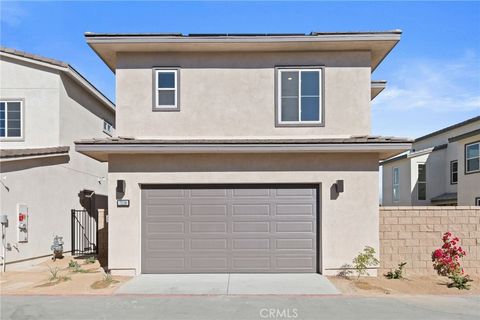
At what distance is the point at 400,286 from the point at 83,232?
12.0m

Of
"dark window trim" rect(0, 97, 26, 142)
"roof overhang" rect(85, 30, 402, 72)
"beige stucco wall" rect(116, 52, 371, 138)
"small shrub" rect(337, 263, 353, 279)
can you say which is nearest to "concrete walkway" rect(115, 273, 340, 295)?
"small shrub" rect(337, 263, 353, 279)

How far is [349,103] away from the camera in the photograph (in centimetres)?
1035

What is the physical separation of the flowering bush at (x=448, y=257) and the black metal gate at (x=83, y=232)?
37.2 feet

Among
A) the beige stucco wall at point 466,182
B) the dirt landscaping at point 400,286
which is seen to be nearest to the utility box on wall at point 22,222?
the dirt landscaping at point 400,286

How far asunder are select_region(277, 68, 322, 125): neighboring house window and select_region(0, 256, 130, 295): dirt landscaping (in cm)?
619

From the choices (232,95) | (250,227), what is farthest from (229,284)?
(232,95)

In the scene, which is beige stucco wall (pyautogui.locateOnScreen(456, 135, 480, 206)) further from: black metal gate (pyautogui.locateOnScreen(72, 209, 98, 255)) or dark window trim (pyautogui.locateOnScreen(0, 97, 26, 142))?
dark window trim (pyautogui.locateOnScreen(0, 97, 26, 142))

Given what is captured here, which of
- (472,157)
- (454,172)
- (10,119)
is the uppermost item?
(10,119)

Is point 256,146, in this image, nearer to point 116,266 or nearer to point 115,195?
point 115,195

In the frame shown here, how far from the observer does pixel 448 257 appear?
32.2 ft

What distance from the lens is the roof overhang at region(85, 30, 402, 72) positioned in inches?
392

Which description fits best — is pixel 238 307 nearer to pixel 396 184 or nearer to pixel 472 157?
pixel 472 157
